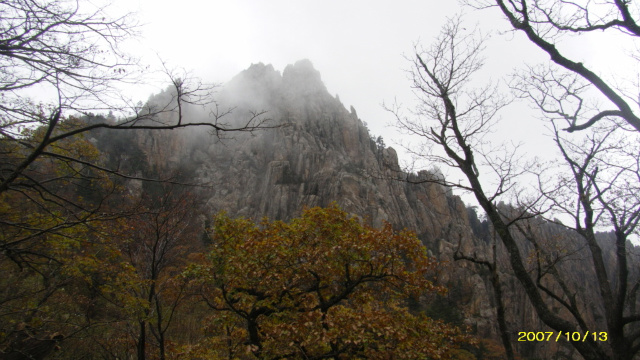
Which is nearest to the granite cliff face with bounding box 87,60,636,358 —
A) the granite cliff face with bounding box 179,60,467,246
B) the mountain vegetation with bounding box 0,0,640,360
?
the granite cliff face with bounding box 179,60,467,246

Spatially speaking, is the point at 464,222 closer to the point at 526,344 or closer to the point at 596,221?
the point at 526,344

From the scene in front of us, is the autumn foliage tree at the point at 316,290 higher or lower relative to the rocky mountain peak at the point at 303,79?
lower

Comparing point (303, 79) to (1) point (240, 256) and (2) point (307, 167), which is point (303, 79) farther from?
(1) point (240, 256)

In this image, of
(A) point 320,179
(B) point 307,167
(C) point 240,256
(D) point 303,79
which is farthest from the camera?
(D) point 303,79

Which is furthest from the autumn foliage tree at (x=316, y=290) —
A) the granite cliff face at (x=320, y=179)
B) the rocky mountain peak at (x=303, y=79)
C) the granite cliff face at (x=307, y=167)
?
the rocky mountain peak at (x=303, y=79)

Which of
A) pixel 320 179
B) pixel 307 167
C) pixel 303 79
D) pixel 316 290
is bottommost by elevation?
pixel 316 290

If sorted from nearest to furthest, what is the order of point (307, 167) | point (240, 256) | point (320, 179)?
point (240, 256) < point (320, 179) < point (307, 167)

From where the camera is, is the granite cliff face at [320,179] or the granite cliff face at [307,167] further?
the granite cliff face at [307,167]

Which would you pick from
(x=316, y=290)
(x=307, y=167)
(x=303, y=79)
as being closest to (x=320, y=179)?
(x=307, y=167)

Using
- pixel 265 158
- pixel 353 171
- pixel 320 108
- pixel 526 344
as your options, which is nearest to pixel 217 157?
pixel 265 158

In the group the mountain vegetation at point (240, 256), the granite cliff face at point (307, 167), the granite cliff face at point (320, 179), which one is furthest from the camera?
the granite cliff face at point (307, 167)

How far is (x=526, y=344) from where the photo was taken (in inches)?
1574

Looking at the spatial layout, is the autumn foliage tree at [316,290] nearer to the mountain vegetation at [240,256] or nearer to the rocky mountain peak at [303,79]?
the mountain vegetation at [240,256]

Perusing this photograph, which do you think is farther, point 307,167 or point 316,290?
point 307,167
